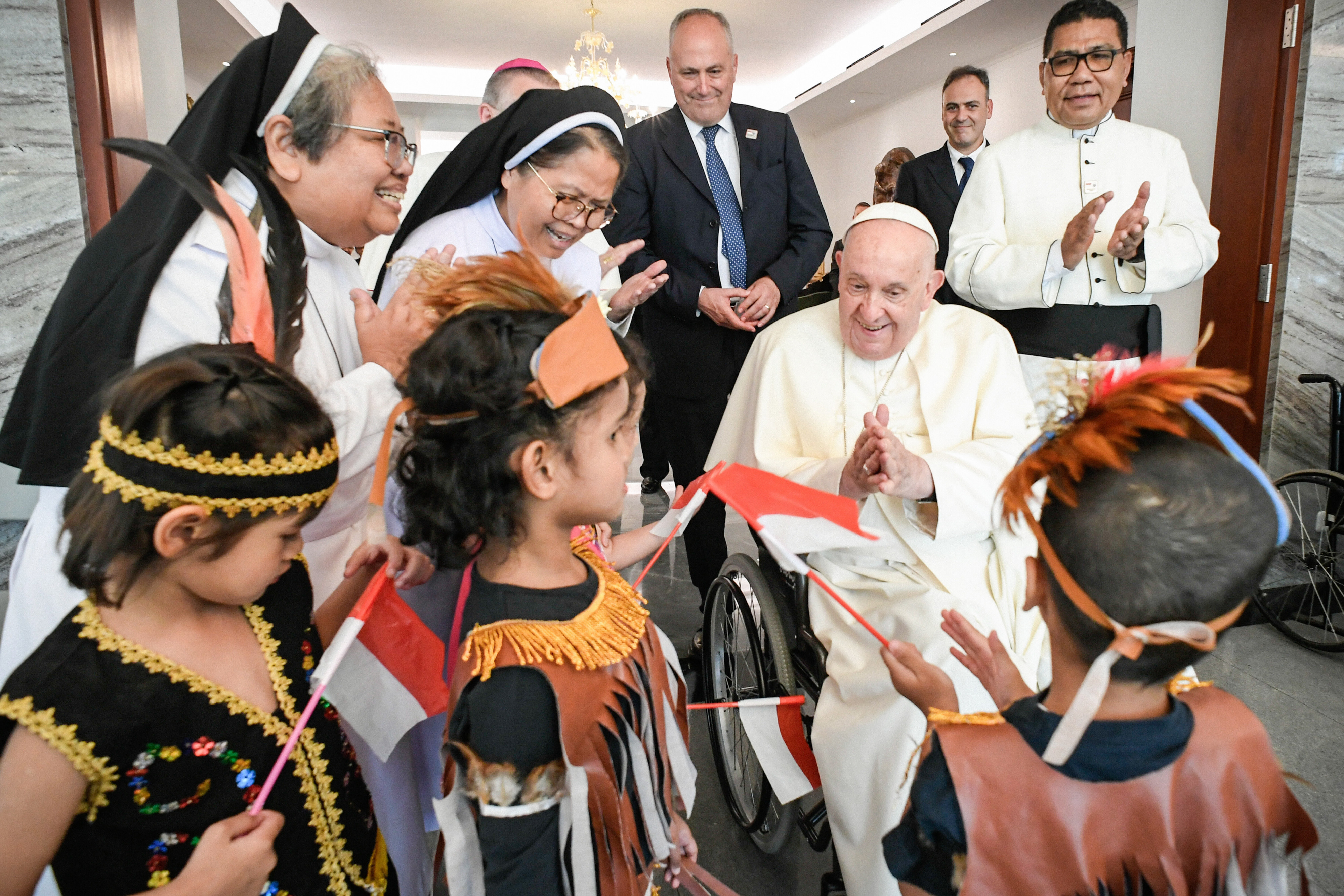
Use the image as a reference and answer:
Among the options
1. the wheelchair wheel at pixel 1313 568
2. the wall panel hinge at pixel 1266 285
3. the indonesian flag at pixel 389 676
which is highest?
the wall panel hinge at pixel 1266 285

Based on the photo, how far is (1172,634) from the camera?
93 centimetres

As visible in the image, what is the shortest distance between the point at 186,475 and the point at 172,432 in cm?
6

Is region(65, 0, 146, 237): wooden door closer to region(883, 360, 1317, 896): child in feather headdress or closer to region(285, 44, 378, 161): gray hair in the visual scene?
region(285, 44, 378, 161): gray hair

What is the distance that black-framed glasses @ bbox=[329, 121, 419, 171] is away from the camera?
1.67m

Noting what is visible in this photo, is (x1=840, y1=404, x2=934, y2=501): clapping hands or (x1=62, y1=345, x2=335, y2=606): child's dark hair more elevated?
(x1=62, y1=345, x2=335, y2=606): child's dark hair

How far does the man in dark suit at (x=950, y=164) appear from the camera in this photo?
175 inches

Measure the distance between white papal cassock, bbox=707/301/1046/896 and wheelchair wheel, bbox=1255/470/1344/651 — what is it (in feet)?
7.22

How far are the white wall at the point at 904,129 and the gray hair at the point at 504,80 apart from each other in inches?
135

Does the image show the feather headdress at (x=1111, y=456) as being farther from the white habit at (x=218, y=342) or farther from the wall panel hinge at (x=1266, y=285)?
the wall panel hinge at (x=1266, y=285)

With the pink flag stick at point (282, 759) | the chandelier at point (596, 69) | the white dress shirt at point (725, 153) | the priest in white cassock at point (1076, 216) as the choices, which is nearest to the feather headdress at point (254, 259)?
the pink flag stick at point (282, 759)

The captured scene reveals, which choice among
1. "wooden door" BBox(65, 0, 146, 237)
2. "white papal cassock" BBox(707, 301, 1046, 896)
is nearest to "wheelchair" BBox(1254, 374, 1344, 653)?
"white papal cassock" BBox(707, 301, 1046, 896)

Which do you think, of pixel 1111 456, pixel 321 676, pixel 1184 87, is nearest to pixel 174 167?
pixel 321 676

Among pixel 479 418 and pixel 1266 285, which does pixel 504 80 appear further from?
pixel 1266 285

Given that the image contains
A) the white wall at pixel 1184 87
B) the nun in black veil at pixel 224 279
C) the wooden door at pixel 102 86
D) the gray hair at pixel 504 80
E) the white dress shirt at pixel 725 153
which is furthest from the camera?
the white wall at pixel 1184 87
